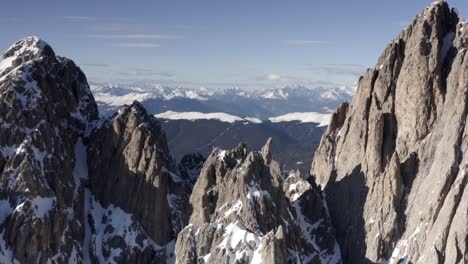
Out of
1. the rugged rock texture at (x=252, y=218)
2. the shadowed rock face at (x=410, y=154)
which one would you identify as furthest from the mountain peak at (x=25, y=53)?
the shadowed rock face at (x=410, y=154)

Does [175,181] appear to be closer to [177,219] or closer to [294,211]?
[177,219]

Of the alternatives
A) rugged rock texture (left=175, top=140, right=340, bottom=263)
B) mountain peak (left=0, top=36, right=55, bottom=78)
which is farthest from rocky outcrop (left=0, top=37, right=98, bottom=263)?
rugged rock texture (left=175, top=140, right=340, bottom=263)

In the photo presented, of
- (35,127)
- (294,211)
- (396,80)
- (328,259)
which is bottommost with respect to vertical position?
(328,259)

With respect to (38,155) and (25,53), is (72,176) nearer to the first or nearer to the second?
(38,155)

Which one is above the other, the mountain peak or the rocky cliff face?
the mountain peak

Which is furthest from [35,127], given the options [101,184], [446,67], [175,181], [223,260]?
[446,67]

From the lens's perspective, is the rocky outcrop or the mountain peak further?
the mountain peak

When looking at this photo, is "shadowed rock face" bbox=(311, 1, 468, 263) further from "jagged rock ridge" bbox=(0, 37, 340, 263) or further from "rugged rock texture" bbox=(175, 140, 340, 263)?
"jagged rock ridge" bbox=(0, 37, 340, 263)
